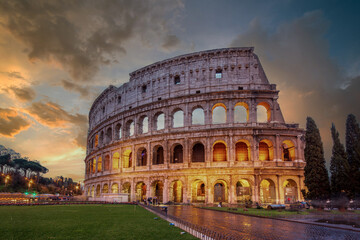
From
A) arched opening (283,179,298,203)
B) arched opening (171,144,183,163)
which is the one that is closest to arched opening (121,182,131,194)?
arched opening (171,144,183,163)

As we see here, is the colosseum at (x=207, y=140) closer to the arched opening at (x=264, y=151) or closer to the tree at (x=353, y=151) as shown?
the arched opening at (x=264, y=151)

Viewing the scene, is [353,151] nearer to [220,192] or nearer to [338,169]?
[338,169]

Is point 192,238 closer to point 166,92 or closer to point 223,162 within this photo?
point 223,162

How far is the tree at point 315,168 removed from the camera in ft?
84.0

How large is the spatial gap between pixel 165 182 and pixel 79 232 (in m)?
27.3

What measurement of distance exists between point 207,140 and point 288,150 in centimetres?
1178

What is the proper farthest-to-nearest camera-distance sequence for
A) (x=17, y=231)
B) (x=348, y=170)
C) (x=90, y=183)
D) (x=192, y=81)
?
(x=90, y=183) → (x=192, y=81) → (x=348, y=170) → (x=17, y=231)

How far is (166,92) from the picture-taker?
40.6 m

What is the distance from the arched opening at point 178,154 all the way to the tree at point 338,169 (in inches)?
822

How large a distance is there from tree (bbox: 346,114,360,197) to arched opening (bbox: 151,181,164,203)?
24.6 meters

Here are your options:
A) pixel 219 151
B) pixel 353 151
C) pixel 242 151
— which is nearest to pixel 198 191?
pixel 219 151

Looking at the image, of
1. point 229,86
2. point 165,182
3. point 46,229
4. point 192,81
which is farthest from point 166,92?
point 46,229

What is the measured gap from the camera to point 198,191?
38.0 meters

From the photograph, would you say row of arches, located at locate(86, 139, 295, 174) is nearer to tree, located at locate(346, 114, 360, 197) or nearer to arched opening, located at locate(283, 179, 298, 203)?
arched opening, located at locate(283, 179, 298, 203)
